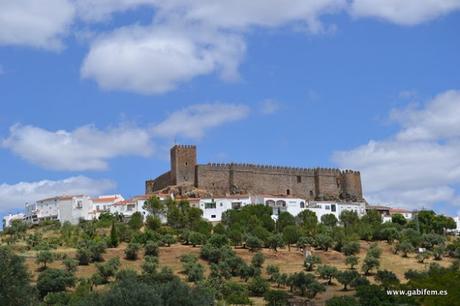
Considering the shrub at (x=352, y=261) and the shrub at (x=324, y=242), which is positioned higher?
the shrub at (x=324, y=242)

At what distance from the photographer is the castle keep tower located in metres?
79.2

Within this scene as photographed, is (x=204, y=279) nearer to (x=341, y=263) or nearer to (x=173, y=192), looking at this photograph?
(x=341, y=263)

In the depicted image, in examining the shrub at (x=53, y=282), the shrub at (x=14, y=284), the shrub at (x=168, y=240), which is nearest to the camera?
the shrub at (x=14, y=284)

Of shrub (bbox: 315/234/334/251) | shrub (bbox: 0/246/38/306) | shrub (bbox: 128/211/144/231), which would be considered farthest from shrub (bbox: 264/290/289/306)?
shrub (bbox: 128/211/144/231)

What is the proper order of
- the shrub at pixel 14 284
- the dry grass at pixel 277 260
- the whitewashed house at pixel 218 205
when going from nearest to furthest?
the shrub at pixel 14 284
the dry grass at pixel 277 260
the whitewashed house at pixel 218 205

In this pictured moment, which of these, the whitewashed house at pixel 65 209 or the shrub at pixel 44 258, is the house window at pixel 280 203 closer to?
the whitewashed house at pixel 65 209

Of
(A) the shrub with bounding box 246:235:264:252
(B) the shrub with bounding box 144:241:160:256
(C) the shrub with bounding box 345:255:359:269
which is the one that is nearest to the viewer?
(C) the shrub with bounding box 345:255:359:269

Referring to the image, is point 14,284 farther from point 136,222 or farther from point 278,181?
point 278,181

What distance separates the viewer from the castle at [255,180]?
7944 cm

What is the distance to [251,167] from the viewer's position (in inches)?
3238

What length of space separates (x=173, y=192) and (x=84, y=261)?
2276 centimetres

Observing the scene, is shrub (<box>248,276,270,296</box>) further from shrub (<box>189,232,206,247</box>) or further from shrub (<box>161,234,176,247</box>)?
shrub (<box>161,234,176,247</box>)

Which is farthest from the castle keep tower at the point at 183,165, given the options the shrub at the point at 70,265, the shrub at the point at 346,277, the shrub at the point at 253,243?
the shrub at the point at 346,277

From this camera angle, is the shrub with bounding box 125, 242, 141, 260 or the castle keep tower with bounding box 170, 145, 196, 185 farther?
the castle keep tower with bounding box 170, 145, 196, 185
